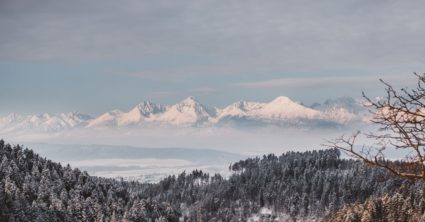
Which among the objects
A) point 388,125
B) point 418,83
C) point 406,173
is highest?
point 418,83

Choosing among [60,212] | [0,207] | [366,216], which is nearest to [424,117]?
[366,216]

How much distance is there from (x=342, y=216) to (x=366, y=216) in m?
12.1

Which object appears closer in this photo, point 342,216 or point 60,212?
point 342,216

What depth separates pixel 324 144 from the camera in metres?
→ 12.8

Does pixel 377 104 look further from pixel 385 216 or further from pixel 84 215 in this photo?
pixel 84 215

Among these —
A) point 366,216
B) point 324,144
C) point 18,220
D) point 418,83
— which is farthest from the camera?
point 18,220

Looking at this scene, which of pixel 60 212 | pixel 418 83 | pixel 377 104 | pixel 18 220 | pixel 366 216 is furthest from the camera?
pixel 60 212

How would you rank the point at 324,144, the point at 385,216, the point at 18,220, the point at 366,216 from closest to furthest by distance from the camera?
the point at 324,144 < the point at 366,216 < the point at 18,220 < the point at 385,216

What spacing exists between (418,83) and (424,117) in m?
0.85

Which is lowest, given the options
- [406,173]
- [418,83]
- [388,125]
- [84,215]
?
[84,215]

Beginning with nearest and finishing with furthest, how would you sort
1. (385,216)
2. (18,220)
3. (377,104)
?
(377,104)
(18,220)
(385,216)

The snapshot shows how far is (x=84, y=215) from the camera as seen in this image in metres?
200

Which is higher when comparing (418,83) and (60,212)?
(418,83)

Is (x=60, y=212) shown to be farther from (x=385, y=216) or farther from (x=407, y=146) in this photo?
(x=407, y=146)
